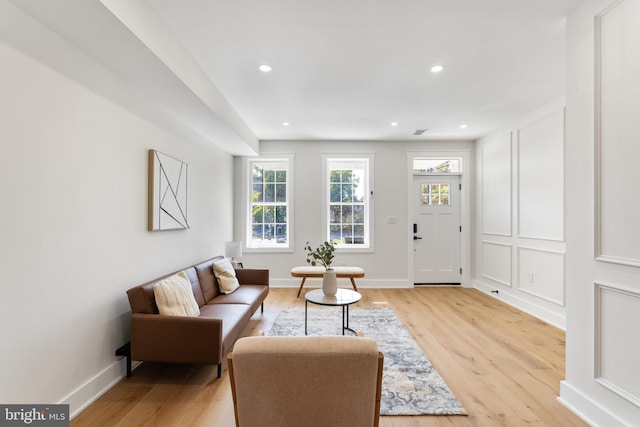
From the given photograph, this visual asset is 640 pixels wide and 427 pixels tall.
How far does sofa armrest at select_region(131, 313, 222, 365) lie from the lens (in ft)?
7.39

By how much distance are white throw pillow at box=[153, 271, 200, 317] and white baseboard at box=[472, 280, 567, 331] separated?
356 centimetres

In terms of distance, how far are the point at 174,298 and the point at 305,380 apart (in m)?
1.70

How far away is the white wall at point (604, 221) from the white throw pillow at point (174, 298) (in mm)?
2820

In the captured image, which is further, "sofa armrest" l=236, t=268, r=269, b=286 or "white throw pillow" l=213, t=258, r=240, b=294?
"sofa armrest" l=236, t=268, r=269, b=286

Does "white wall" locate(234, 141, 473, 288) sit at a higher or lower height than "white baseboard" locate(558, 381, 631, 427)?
higher

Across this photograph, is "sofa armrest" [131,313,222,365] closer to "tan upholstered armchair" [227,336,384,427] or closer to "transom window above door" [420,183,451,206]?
"tan upholstered armchair" [227,336,384,427]

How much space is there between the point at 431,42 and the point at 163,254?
10.0ft

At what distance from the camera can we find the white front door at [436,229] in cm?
555

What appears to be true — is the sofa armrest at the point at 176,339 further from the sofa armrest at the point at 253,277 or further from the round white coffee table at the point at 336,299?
the sofa armrest at the point at 253,277

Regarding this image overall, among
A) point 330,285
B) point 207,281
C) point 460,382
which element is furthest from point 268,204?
point 460,382

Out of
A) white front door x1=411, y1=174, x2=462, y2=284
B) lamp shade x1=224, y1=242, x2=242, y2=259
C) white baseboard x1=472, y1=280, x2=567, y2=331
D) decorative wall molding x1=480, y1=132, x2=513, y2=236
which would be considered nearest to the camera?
white baseboard x1=472, y1=280, x2=567, y2=331
